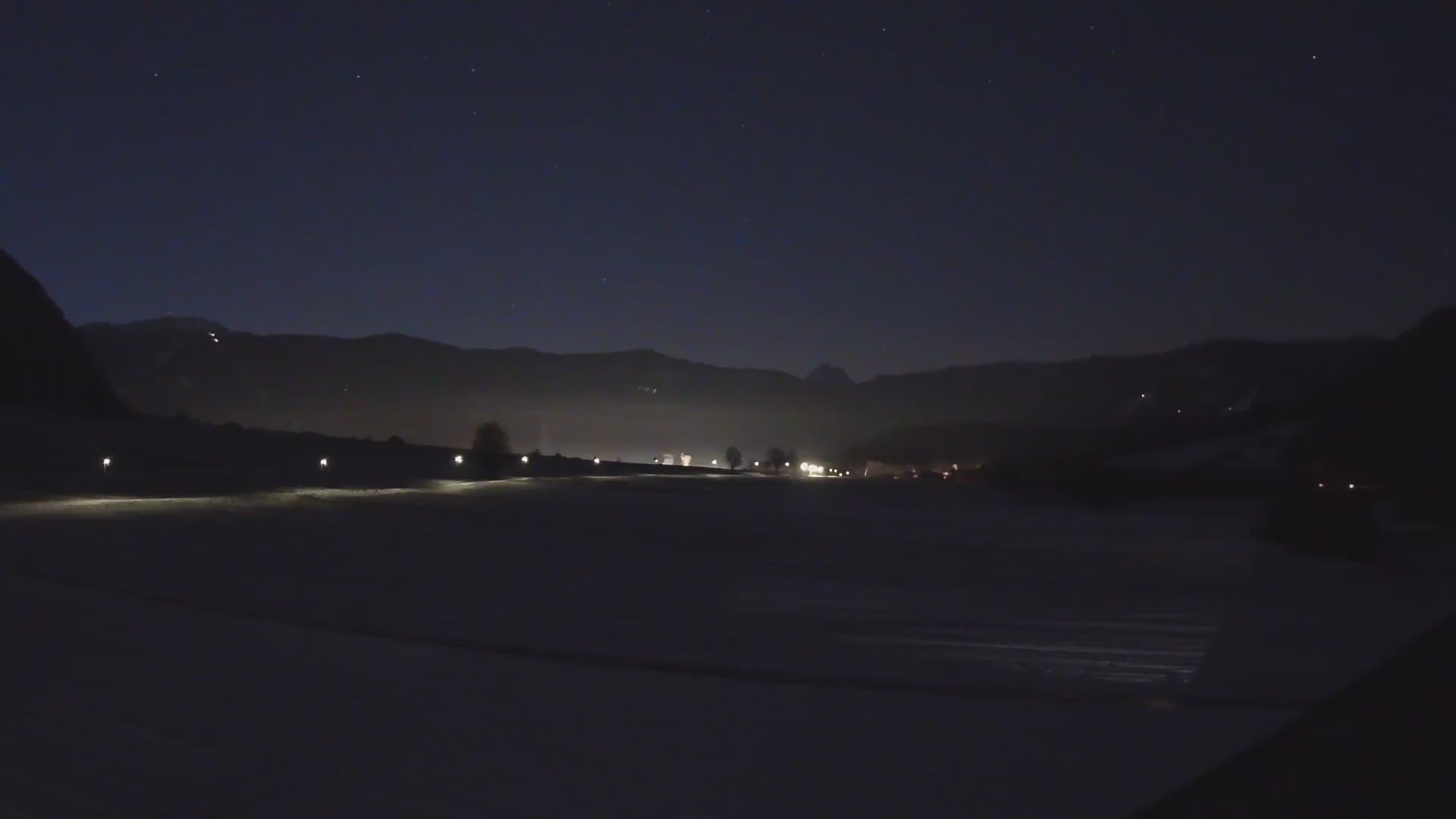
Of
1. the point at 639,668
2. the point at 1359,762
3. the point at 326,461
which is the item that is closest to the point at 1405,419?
the point at 639,668

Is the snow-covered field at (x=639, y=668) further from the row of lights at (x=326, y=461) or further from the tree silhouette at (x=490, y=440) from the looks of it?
the tree silhouette at (x=490, y=440)

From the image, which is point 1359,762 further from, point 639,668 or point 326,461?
point 326,461

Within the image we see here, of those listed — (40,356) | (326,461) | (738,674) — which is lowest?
(738,674)

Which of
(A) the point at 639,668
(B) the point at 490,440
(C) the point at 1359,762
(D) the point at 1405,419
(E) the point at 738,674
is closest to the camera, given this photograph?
(C) the point at 1359,762

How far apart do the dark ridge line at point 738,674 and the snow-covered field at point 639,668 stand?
0.05 meters

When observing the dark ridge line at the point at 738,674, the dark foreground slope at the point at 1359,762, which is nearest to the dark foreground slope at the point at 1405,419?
the dark ridge line at the point at 738,674

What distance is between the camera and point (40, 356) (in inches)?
2788

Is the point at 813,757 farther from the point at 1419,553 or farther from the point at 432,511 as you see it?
the point at 432,511

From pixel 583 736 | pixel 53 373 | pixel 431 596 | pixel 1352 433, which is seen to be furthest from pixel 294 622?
pixel 53 373

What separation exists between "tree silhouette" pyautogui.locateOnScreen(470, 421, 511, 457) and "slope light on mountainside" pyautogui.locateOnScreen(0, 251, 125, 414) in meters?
21.9

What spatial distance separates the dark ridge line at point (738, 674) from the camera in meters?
8.89

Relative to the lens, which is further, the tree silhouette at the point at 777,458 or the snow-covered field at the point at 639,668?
the tree silhouette at the point at 777,458

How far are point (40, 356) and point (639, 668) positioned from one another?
72678mm

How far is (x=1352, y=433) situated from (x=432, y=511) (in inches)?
757
